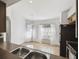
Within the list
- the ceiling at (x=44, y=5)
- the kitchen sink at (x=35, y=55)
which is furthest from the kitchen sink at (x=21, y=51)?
the ceiling at (x=44, y=5)

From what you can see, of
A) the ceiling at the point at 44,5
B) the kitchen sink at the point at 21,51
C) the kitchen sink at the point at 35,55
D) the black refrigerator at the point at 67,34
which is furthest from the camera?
the ceiling at the point at 44,5

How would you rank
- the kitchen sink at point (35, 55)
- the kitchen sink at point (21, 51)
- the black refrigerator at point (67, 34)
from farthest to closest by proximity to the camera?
the black refrigerator at point (67, 34) → the kitchen sink at point (21, 51) → the kitchen sink at point (35, 55)

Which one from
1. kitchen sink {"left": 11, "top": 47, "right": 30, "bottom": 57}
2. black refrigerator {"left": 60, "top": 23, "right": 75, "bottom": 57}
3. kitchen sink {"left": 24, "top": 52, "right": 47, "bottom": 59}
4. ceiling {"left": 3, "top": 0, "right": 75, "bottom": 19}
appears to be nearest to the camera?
kitchen sink {"left": 24, "top": 52, "right": 47, "bottom": 59}

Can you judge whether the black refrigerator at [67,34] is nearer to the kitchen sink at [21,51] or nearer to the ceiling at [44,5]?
the ceiling at [44,5]

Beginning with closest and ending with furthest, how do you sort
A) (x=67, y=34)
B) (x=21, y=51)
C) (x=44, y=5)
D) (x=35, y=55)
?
1. (x=35, y=55)
2. (x=21, y=51)
3. (x=67, y=34)
4. (x=44, y=5)

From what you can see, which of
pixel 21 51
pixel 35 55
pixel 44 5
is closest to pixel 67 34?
pixel 44 5

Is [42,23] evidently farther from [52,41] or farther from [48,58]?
[48,58]

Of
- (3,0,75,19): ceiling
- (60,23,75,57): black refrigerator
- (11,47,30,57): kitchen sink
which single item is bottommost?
(11,47,30,57): kitchen sink

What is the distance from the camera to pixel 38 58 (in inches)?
67.4

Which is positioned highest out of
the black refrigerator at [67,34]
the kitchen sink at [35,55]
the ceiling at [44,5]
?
the ceiling at [44,5]

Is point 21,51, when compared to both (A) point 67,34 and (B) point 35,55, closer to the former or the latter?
(B) point 35,55

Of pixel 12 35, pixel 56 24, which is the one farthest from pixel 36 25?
pixel 12 35

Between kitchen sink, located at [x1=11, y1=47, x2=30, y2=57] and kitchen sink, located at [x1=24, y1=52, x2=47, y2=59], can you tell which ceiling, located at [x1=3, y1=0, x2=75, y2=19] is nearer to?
kitchen sink, located at [x1=11, y1=47, x2=30, y2=57]

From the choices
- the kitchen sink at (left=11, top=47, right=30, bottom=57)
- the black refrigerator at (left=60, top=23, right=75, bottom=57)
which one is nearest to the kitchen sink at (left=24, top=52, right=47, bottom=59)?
the kitchen sink at (left=11, top=47, right=30, bottom=57)
